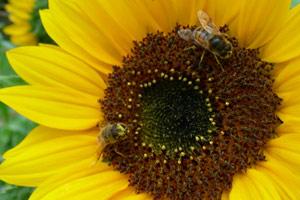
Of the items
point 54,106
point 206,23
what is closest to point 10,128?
point 54,106

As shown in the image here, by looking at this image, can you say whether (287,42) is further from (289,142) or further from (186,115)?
(186,115)

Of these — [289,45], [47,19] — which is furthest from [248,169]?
[47,19]

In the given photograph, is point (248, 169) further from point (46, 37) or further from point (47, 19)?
point (46, 37)

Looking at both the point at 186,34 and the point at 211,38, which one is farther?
the point at 186,34

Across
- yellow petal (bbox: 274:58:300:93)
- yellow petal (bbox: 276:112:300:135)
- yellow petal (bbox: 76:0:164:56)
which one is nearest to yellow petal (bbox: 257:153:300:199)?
yellow petal (bbox: 276:112:300:135)

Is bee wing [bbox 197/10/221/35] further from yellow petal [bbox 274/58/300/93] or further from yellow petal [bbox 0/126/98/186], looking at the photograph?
yellow petal [bbox 0/126/98/186]

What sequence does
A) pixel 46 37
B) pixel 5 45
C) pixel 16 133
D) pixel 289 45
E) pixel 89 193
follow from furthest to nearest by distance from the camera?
1. pixel 46 37
2. pixel 5 45
3. pixel 16 133
4. pixel 89 193
5. pixel 289 45
